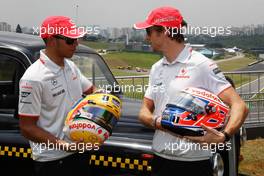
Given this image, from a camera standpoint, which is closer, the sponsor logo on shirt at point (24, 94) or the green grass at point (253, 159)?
the sponsor logo on shirt at point (24, 94)

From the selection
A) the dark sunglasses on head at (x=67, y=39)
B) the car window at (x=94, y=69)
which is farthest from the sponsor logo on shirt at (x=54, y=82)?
the car window at (x=94, y=69)

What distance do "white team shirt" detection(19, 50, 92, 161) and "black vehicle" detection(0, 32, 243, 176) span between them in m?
0.78

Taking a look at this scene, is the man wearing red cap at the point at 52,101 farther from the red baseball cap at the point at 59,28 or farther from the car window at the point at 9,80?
the car window at the point at 9,80

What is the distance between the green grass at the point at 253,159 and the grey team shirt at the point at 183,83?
436 cm

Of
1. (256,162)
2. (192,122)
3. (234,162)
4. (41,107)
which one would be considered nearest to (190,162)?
(192,122)

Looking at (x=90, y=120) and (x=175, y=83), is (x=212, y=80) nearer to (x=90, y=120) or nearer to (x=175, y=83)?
(x=175, y=83)

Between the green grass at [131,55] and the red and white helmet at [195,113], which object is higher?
the red and white helmet at [195,113]

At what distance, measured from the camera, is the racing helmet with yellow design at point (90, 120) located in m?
2.72

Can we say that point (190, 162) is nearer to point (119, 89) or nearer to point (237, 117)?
point (237, 117)

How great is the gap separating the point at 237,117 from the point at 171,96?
425 mm

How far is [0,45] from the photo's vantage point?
4.03 meters

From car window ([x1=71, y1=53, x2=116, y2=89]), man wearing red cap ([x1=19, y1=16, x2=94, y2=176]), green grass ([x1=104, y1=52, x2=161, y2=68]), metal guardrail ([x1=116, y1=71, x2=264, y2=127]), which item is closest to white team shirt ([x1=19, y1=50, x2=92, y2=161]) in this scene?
Result: man wearing red cap ([x1=19, y1=16, x2=94, y2=176])

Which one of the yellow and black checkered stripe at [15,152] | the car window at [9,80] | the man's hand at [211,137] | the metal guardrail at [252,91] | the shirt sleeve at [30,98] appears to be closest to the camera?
the man's hand at [211,137]

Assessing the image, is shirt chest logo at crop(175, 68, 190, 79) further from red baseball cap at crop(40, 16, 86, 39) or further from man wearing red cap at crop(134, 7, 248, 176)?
red baseball cap at crop(40, 16, 86, 39)
